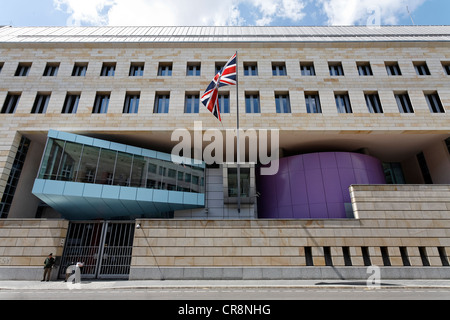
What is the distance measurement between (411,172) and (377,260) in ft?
56.2

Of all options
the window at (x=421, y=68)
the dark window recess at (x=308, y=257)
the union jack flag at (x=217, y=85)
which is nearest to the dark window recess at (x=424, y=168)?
the window at (x=421, y=68)

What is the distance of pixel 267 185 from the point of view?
23.5 meters

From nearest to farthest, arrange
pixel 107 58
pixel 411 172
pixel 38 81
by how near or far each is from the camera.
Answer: pixel 38 81, pixel 107 58, pixel 411 172

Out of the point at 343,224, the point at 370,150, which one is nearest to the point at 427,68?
the point at 370,150

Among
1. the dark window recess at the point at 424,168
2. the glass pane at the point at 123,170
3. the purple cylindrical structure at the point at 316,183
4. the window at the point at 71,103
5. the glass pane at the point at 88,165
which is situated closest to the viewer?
the glass pane at the point at 88,165

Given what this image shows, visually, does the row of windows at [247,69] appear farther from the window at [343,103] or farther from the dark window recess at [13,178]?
the dark window recess at [13,178]

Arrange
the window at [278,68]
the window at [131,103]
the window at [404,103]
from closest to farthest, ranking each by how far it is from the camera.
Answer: the window at [404,103]
the window at [131,103]
the window at [278,68]

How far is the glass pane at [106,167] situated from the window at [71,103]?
20.9ft

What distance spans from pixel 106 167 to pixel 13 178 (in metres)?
8.65

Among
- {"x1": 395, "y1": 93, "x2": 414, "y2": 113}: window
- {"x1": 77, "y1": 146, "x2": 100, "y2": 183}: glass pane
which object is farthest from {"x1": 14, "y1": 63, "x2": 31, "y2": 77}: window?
{"x1": 395, "y1": 93, "x2": 414, "y2": 113}: window

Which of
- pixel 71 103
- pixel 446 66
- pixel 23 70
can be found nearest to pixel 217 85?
pixel 71 103

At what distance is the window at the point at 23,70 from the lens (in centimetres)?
2280

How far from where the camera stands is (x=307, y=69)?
79.3ft
